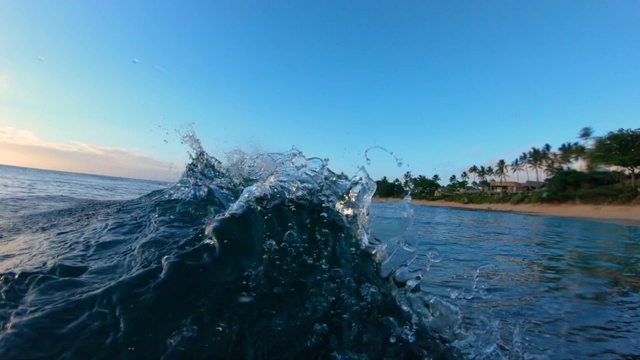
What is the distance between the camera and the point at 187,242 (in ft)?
11.0

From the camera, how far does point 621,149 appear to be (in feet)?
179

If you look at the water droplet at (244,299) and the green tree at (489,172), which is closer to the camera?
the water droplet at (244,299)

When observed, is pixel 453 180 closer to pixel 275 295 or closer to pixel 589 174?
pixel 589 174

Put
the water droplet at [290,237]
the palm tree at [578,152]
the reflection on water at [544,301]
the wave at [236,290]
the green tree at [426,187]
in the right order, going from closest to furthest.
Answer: the wave at [236,290] < the reflection on water at [544,301] < the water droplet at [290,237] < the palm tree at [578,152] < the green tree at [426,187]

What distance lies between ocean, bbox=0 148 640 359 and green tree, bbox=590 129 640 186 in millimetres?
63176

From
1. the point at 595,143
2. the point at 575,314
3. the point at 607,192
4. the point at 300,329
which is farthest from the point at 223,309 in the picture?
the point at 595,143

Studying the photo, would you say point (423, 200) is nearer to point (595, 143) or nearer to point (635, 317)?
point (595, 143)

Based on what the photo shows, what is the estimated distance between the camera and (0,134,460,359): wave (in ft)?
6.93

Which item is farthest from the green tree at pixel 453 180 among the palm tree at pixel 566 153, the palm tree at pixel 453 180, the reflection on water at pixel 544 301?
the reflection on water at pixel 544 301

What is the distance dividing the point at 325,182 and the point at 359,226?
924 millimetres

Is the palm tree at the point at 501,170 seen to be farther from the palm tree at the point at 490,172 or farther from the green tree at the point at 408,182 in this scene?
the green tree at the point at 408,182

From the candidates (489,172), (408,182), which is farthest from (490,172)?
(408,182)

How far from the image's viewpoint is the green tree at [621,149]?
52.6 meters

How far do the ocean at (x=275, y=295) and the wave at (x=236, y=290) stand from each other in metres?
0.01
